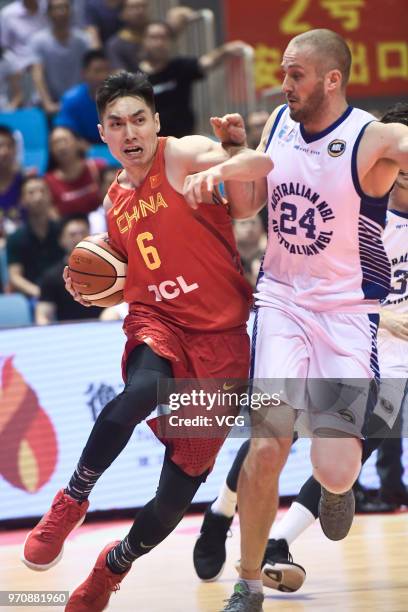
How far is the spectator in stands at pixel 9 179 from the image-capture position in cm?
1142

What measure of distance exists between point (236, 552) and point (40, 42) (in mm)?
7635

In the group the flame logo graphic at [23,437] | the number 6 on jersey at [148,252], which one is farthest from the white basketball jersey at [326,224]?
the flame logo graphic at [23,437]

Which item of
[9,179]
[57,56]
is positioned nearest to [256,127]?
[9,179]

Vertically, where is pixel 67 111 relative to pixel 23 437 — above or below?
above

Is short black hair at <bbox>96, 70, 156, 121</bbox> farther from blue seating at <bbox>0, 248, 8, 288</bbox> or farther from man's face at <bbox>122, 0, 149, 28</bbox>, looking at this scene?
man's face at <bbox>122, 0, 149, 28</bbox>

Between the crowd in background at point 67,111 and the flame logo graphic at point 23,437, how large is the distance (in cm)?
122

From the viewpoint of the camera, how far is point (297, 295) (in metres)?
5.20

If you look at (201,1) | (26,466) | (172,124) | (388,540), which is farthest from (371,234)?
(201,1)

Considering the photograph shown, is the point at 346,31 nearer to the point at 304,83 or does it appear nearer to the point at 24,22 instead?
the point at 24,22

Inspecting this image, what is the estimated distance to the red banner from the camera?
535 inches

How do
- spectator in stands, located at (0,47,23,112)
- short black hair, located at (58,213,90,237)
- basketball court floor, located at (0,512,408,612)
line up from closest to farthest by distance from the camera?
basketball court floor, located at (0,512,408,612), short black hair, located at (58,213,90,237), spectator in stands, located at (0,47,23,112)

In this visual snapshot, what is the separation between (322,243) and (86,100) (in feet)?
24.3

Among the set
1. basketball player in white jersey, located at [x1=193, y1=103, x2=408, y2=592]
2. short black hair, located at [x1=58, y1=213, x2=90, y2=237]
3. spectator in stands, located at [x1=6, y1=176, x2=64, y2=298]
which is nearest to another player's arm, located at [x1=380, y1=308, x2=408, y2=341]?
basketball player in white jersey, located at [x1=193, y1=103, x2=408, y2=592]

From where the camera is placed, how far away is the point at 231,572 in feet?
21.2
